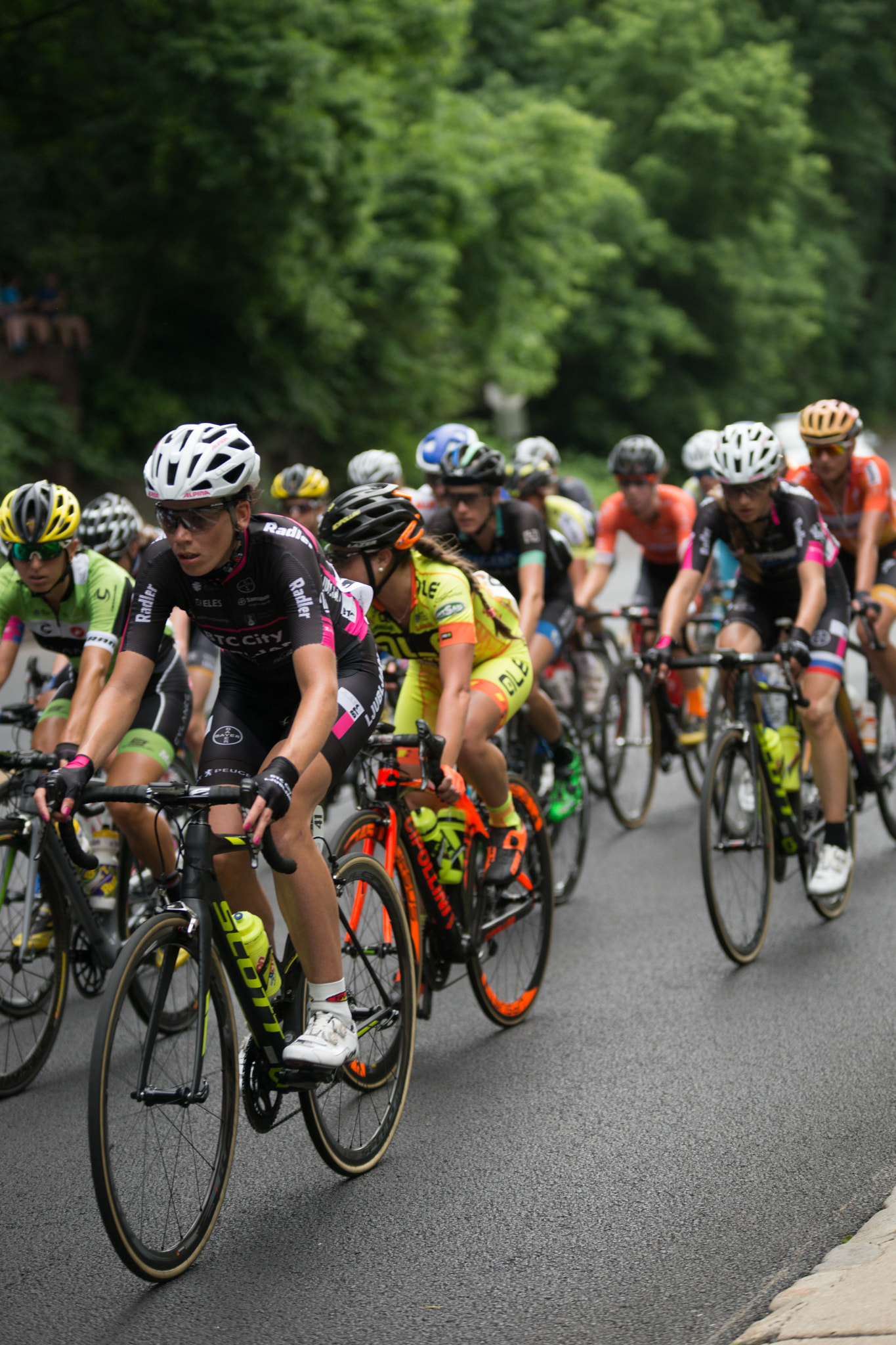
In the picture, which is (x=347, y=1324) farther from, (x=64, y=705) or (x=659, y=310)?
(x=659, y=310)

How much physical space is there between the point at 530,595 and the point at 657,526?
2457 mm

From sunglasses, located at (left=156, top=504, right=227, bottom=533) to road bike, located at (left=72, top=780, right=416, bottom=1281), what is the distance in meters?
0.72

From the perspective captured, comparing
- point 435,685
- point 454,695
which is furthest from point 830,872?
A: point 454,695

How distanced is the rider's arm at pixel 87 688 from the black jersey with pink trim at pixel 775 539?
278 centimetres

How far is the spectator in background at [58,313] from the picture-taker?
22500 millimetres

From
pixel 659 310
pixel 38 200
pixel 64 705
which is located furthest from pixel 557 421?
pixel 64 705

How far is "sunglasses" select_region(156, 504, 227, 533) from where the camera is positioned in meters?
4.14

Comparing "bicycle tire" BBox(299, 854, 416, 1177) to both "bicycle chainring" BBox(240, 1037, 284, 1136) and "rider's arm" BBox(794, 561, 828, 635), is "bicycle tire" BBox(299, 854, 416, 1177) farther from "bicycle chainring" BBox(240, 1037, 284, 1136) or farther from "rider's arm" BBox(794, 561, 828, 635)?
"rider's arm" BBox(794, 561, 828, 635)

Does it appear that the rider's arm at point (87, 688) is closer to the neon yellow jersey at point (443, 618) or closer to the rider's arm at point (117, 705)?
the neon yellow jersey at point (443, 618)

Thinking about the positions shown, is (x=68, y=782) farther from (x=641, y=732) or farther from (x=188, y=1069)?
(x=641, y=732)

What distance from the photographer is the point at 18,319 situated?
21891 millimetres

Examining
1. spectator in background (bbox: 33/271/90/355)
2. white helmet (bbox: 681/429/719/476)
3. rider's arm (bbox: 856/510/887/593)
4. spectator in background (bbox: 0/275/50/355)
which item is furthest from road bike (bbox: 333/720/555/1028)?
spectator in background (bbox: 33/271/90/355)

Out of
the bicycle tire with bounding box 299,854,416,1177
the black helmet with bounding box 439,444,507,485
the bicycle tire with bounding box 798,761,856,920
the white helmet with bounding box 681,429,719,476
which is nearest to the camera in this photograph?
the bicycle tire with bounding box 299,854,416,1177

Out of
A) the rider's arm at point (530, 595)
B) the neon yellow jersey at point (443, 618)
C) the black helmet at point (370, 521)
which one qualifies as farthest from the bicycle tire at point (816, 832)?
the black helmet at point (370, 521)
